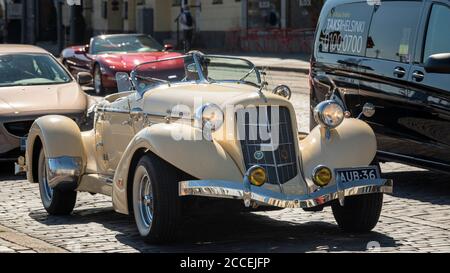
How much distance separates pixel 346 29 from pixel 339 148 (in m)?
3.86

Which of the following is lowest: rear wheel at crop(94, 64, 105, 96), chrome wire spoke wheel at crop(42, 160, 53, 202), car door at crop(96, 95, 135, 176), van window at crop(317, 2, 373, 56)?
rear wheel at crop(94, 64, 105, 96)

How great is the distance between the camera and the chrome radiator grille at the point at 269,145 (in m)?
7.96

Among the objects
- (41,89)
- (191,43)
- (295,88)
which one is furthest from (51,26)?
(41,89)

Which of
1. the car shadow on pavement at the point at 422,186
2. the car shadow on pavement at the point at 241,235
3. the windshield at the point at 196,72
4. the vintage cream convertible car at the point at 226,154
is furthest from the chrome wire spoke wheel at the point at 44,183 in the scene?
the car shadow on pavement at the point at 422,186

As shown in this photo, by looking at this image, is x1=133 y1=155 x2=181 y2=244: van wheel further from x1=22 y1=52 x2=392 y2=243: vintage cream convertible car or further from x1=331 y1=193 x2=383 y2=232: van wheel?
x1=331 y1=193 x2=383 y2=232: van wheel

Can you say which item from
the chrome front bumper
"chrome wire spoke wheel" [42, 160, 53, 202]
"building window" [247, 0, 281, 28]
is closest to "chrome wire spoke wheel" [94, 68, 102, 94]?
"chrome wire spoke wheel" [42, 160, 53, 202]

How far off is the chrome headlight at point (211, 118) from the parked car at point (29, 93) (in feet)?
16.3

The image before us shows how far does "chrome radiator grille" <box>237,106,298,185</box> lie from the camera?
7961 mm

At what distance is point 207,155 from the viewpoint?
25.6 ft

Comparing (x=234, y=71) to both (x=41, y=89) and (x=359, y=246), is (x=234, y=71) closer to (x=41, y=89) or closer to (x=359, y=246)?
(x=359, y=246)

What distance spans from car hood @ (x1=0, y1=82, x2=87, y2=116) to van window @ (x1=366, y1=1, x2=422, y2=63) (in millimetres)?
3785

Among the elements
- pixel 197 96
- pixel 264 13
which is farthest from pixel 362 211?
pixel 264 13

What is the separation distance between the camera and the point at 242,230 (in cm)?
873

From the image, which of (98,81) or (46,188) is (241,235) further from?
(98,81)
